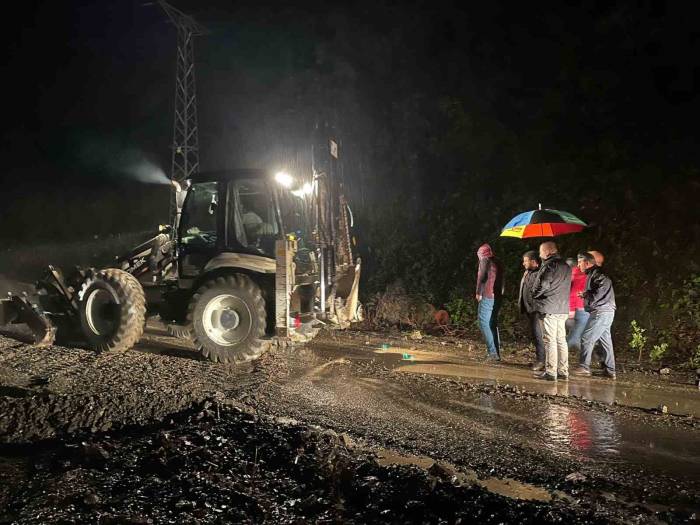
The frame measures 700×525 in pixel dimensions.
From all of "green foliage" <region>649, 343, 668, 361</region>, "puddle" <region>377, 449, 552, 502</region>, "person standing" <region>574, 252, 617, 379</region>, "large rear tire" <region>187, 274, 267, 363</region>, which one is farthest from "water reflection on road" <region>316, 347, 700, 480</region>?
"large rear tire" <region>187, 274, 267, 363</region>

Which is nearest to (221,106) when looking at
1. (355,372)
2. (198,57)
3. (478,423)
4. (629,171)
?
(198,57)

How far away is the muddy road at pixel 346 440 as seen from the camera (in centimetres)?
399

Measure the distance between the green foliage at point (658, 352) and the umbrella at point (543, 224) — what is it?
2.20 metres

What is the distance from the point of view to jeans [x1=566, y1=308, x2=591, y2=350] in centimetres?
896

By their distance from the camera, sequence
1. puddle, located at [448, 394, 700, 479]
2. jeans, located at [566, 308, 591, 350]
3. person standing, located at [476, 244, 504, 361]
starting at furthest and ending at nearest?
1. person standing, located at [476, 244, 504, 361]
2. jeans, located at [566, 308, 591, 350]
3. puddle, located at [448, 394, 700, 479]

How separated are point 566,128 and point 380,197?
5494 millimetres

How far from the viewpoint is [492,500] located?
12.9 ft

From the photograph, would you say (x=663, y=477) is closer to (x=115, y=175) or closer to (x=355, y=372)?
(x=355, y=372)

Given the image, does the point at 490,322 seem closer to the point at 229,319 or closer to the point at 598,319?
the point at 598,319

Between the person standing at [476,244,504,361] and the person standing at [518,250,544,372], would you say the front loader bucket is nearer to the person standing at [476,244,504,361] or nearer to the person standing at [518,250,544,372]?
the person standing at [476,244,504,361]

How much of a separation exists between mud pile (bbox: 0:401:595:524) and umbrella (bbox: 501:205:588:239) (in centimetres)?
566

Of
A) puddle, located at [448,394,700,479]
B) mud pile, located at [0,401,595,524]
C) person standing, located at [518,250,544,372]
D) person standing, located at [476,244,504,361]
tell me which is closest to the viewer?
mud pile, located at [0,401,595,524]

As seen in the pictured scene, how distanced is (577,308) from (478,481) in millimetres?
5257

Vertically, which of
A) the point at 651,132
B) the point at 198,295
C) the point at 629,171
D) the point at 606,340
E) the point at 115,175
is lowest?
the point at 606,340
